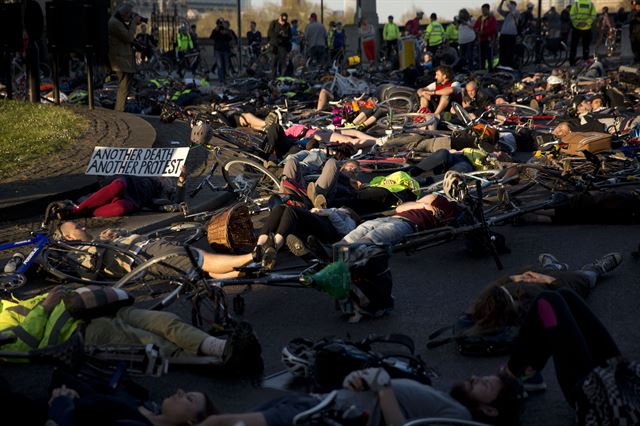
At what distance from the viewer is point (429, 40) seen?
32.6m

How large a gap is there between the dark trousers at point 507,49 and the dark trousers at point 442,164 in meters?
18.8

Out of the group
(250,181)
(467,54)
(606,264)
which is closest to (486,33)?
(467,54)

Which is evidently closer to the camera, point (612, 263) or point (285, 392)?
point (285, 392)

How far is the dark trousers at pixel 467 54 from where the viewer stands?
30953mm

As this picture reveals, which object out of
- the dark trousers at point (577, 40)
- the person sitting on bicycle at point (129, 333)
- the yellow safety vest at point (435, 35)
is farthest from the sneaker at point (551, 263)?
the yellow safety vest at point (435, 35)

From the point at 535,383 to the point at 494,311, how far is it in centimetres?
86

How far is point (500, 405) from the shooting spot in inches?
195

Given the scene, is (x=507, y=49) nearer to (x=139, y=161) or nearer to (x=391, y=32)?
(x=391, y=32)

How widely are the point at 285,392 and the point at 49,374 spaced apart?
4.90 feet

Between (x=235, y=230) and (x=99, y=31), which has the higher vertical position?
(x=99, y=31)

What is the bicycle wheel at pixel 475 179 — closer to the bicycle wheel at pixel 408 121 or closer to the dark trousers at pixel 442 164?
the dark trousers at pixel 442 164

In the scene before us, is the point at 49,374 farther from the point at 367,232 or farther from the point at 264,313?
the point at 367,232

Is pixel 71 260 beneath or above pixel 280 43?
beneath

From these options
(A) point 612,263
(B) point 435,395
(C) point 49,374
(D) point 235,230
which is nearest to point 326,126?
(D) point 235,230
